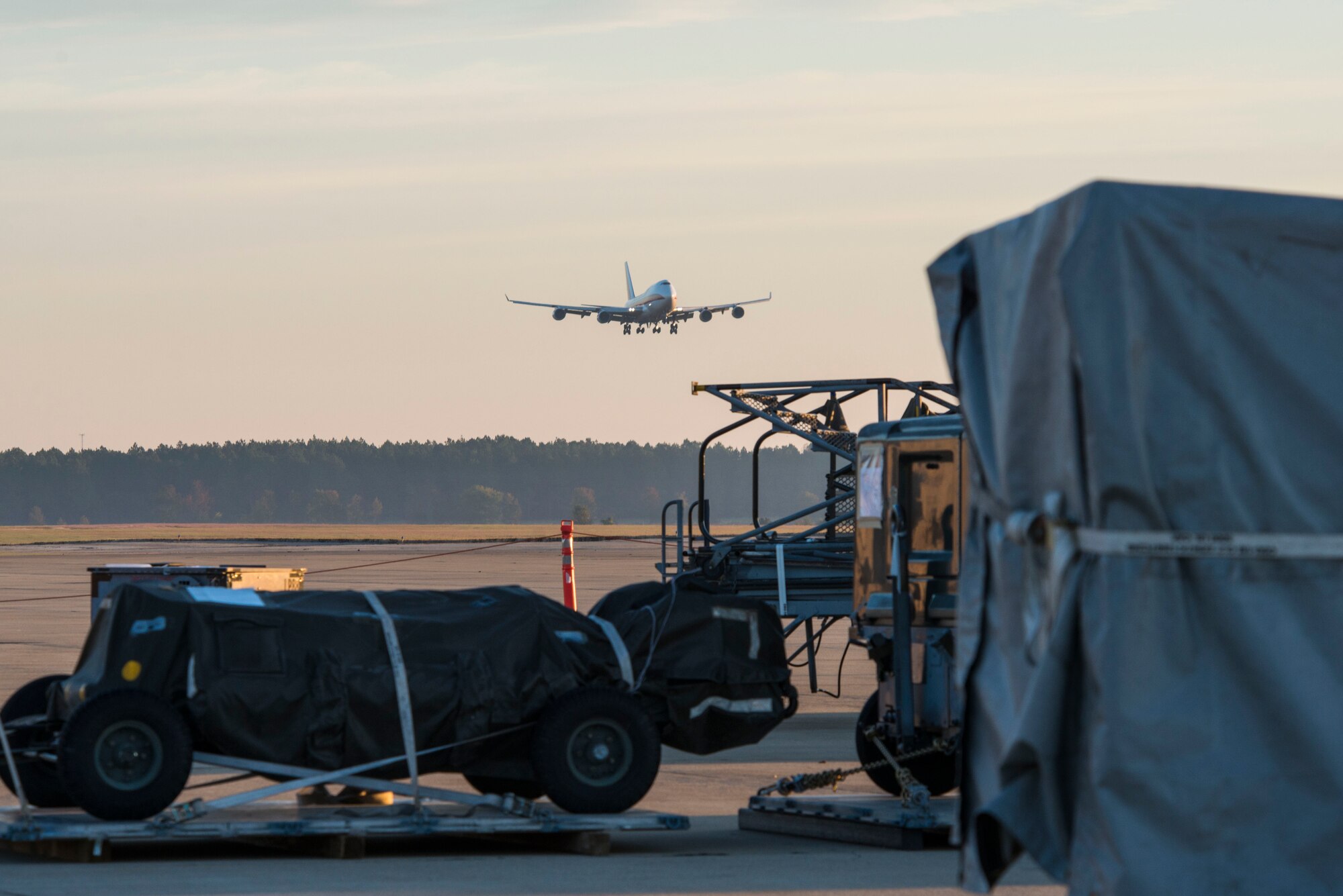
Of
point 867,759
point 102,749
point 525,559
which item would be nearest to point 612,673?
point 867,759

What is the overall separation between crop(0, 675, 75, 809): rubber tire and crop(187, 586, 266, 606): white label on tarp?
3.18 feet

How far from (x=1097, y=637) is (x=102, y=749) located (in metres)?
5.61

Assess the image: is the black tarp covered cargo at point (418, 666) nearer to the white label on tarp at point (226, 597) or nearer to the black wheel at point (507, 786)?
the white label on tarp at point (226, 597)

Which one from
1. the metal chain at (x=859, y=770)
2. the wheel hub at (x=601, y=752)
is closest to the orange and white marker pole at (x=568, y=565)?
the metal chain at (x=859, y=770)

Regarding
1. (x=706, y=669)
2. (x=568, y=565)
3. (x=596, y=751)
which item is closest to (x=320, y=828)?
(x=596, y=751)

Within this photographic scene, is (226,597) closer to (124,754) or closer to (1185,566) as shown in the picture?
(124,754)

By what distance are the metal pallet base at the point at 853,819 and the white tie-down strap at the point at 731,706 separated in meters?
0.56

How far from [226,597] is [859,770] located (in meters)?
3.49

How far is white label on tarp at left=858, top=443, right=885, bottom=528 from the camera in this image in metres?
9.48

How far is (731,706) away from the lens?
927 cm

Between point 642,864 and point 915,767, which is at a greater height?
point 915,767

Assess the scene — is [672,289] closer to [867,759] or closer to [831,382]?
[831,382]

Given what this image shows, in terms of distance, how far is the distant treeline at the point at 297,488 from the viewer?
183375 mm

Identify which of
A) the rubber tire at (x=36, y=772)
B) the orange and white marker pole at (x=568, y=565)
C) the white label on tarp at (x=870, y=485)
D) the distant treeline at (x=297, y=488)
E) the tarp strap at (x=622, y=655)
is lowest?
the rubber tire at (x=36, y=772)
